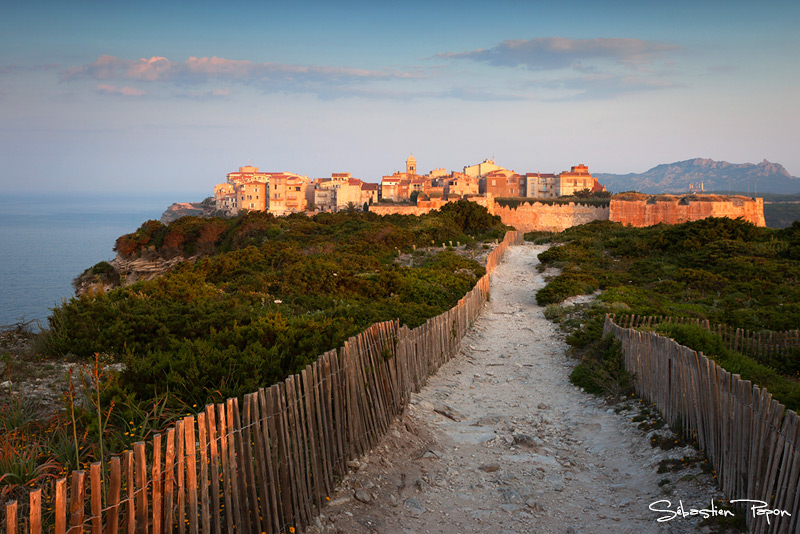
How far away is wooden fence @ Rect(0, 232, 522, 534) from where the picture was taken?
3.03 meters

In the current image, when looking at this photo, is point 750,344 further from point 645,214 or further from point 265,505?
point 645,214

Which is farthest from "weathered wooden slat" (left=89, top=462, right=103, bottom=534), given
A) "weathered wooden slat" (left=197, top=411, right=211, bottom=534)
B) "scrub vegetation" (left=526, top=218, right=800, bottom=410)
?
"scrub vegetation" (left=526, top=218, right=800, bottom=410)

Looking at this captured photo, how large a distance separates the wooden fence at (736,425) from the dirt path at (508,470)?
405 mm

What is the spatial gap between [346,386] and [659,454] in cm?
362

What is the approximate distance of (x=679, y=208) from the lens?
173ft

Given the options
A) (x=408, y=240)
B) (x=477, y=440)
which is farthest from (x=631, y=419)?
(x=408, y=240)

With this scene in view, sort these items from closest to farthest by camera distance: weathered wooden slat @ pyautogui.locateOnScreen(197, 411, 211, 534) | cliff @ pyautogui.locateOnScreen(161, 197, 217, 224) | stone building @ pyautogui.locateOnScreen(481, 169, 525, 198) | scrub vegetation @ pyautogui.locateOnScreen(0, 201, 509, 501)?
weathered wooden slat @ pyautogui.locateOnScreen(197, 411, 211, 534) → scrub vegetation @ pyautogui.locateOnScreen(0, 201, 509, 501) → stone building @ pyautogui.locateOnScreen(481, 169, 525, 198) → cliff @ pyautogui.locateOnScreen(161, 197, 217, 224)

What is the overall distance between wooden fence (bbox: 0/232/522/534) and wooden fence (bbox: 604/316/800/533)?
3309mm

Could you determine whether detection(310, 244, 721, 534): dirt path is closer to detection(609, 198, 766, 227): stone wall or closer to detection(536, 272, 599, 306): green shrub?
detection(536, 272, 599, 306): green shrub

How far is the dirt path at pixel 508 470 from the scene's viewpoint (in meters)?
5.14

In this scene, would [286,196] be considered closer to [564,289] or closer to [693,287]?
[564,289]

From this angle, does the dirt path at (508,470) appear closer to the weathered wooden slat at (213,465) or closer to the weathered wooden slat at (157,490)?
the weathered wooden slat at (213,465)

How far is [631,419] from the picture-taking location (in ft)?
25.5

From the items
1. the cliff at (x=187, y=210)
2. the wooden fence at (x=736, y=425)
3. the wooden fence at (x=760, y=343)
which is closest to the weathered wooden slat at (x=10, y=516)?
the wooden fence at (x=736, y=425)
